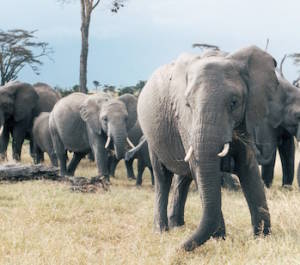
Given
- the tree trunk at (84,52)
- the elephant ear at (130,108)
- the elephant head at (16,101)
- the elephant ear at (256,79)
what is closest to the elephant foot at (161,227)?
the elephant ear at (256,79)

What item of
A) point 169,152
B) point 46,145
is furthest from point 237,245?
point 46,145

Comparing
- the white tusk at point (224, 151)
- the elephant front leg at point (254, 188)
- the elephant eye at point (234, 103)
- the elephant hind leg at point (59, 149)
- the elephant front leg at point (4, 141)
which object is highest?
the elephant eye at point (234, 103)

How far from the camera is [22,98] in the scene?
54.5ft

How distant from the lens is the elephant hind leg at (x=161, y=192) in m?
6.90

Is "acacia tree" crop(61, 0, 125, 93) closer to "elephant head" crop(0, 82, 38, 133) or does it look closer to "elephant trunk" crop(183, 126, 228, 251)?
"elephant head" crop(0, 82, 38, 133)

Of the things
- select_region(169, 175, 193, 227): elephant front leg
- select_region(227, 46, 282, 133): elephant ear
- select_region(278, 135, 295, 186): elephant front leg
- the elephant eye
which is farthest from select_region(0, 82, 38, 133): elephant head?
the elephant eye

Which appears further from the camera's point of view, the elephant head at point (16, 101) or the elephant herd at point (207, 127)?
the elephant head at point (16, 101)

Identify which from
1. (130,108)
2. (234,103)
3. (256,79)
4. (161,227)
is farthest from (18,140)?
(234,103)

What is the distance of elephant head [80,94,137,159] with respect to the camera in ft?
35.6

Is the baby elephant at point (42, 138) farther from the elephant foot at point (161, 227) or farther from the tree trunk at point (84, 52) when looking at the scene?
the elephant foot at point (161, 227)

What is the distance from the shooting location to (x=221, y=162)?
5648 millimetres

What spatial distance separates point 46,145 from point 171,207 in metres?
8.65

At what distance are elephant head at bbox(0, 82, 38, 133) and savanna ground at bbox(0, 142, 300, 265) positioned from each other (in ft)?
21.1

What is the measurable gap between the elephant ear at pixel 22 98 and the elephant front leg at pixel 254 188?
1152 cm
